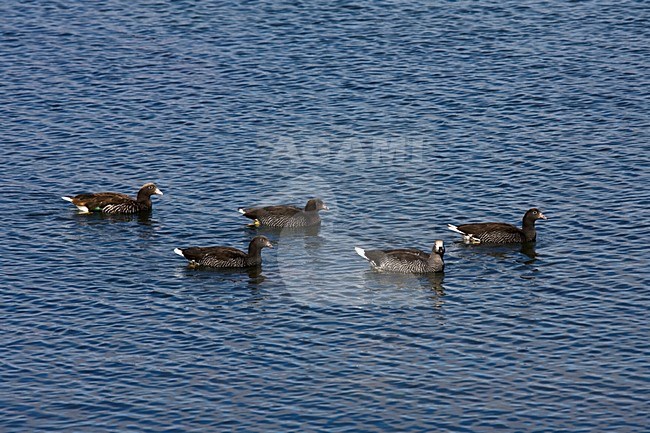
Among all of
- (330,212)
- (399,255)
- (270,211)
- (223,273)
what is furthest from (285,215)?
(399,255)

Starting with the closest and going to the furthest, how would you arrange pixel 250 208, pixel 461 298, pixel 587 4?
pixel 461 298
pixel 250 208
pixel 587 4

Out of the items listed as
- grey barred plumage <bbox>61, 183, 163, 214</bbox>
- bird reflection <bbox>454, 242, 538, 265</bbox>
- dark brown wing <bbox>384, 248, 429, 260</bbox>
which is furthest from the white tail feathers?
A: grey barred plumage <bbox>61, 183, 163, 214</bbox>

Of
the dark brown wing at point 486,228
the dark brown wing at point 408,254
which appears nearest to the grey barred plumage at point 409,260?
the dark brown wing at point 408,254

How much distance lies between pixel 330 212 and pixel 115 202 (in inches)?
308

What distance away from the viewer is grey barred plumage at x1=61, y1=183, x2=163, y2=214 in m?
47.1

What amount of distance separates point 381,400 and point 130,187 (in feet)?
64.6

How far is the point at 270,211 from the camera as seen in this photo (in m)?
46.1

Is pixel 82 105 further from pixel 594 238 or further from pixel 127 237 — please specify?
pixel 594 238

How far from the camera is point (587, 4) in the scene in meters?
69.2

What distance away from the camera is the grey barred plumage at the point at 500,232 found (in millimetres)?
43656

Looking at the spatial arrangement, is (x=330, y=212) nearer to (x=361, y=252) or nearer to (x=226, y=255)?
(x=361, y=252)

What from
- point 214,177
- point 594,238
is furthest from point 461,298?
point 214,177

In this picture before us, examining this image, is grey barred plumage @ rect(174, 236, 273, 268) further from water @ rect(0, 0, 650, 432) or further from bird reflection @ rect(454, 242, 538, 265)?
bird reflection @ rect(454, 242, 538, 265)

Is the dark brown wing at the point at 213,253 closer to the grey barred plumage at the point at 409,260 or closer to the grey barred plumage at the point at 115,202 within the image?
the grey barred plumage at the point at 409,260
